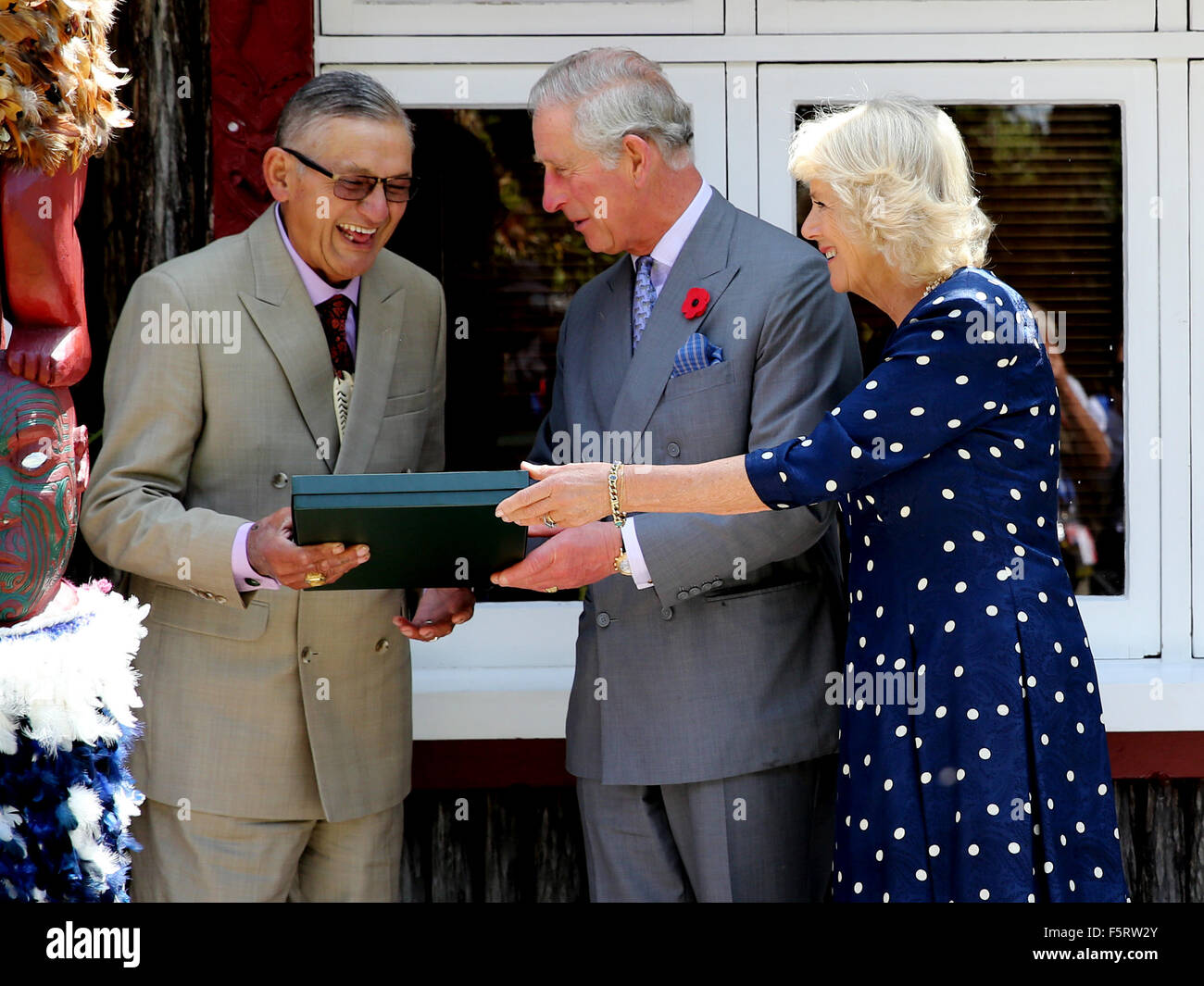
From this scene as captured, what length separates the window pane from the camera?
343 cm

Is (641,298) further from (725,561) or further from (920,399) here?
(920,399)

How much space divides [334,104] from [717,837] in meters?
1.56

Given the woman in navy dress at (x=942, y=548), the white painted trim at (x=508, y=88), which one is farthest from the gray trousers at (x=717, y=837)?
the white painted trim at (x=508, y=88)

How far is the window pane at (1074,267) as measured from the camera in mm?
3426

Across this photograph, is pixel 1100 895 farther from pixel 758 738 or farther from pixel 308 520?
pixel 308 520

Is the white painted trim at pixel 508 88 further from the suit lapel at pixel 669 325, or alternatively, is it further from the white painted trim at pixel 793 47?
the suit lapel at pixel 669 325

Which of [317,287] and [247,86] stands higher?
[247,86]

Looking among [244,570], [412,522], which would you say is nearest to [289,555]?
[244,570]

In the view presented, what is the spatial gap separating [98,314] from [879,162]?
6.30 feet

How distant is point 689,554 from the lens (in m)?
2.55

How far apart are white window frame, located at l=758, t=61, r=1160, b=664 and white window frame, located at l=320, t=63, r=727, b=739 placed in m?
0.14

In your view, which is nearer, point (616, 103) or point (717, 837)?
point (717, 837)

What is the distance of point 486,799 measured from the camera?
3.46 meters

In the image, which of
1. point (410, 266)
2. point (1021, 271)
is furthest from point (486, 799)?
point (1021, 271)
